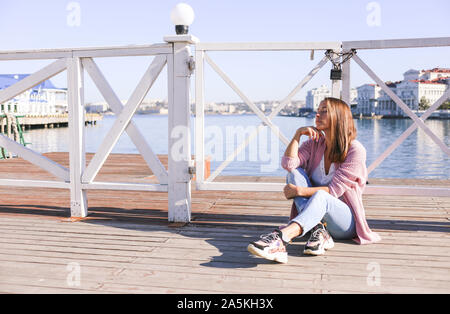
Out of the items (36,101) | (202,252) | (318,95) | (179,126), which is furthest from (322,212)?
(36,101)

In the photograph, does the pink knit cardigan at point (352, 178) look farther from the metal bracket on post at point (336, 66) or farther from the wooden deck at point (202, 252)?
the metal bracket on post at point (336, 66)

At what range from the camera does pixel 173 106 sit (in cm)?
386

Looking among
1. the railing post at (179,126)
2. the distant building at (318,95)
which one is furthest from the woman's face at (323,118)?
the railing post at (179,126)

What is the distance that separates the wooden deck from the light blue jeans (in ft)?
0.46

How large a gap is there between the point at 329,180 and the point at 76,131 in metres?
2.29

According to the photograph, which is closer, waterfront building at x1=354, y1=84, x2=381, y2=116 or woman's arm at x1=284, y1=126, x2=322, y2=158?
woman's arm at x1=284, y1=126, x2=322, y2=158

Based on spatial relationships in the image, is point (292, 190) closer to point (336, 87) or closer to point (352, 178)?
point (352, 178)

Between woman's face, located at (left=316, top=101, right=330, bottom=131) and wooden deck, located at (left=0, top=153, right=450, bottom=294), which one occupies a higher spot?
woman's face, located at (left=316, top=101, right=330, bottom=131)

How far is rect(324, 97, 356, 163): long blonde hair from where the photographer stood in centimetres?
308

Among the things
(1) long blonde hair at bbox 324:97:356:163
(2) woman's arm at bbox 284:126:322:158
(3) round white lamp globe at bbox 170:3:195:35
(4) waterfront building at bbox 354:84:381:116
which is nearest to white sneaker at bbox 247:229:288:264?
→ (2) woman's arm at bbox 284:126:322:158

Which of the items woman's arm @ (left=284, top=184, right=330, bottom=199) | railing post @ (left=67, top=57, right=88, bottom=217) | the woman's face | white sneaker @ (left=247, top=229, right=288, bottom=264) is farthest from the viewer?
railing post @ (left=67, top=57, right=88, bottom=217)

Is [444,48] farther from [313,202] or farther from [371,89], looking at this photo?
[371,89]

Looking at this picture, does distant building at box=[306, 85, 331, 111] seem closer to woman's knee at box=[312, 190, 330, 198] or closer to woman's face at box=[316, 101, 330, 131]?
woman's face at box=[316, 101, 330, 131]
